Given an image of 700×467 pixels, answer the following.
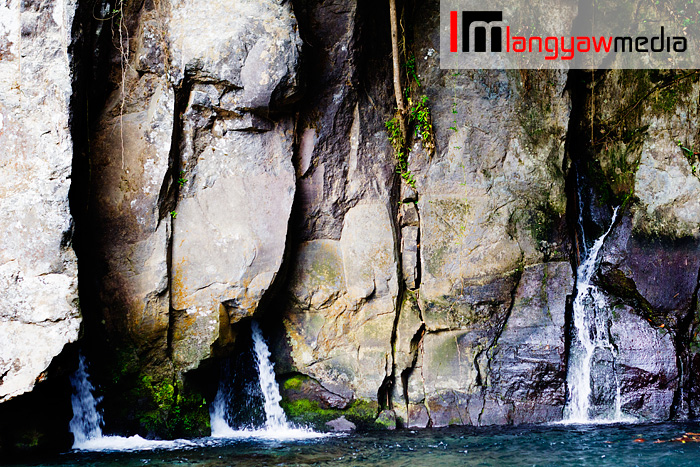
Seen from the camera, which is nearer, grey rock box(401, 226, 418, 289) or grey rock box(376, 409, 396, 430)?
grey rock box(376, 409, 396, 430)

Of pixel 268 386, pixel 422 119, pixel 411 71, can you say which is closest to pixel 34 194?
→ pixel 268 386

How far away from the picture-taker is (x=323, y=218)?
7.15 meters

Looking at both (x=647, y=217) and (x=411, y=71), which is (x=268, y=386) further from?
(x=647, y=217)

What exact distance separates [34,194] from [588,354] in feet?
19.7

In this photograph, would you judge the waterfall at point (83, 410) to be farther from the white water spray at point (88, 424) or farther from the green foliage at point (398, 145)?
the green foliage at point (398, 145)

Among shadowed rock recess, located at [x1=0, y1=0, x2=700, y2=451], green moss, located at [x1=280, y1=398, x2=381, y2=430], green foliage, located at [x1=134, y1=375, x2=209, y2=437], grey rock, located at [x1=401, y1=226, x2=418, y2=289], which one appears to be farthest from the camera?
grey rock, located at [x1=401, y1=226, x2=418, y2=289]

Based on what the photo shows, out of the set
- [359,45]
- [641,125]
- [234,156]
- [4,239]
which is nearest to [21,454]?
[4,239]

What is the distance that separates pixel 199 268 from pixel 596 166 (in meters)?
5.13

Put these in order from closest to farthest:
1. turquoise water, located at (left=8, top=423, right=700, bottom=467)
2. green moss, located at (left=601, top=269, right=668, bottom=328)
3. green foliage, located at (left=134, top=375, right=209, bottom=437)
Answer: turquoise water, located at (left=8, top=423, right=700, bottom=467)
green foliage, located at (left=134, top=375, right=209, bottom=437)
green moss, located at (left=601, top=269, right=668, bottom=328)

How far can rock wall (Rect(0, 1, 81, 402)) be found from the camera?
5.54m

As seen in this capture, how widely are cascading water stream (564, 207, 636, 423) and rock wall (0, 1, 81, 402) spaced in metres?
5.22

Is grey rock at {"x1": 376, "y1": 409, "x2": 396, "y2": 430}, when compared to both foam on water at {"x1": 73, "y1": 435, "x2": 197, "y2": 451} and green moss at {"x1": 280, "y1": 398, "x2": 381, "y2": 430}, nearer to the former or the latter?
green moss at {"x1": 280, "y1": 398, "x2": 381, "y2": 430}

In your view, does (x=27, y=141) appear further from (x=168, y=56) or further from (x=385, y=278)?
(x=385, y=278)

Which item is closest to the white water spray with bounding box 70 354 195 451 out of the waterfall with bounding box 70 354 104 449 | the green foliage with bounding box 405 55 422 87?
the waterfall with bounding box 70 354 104 449
